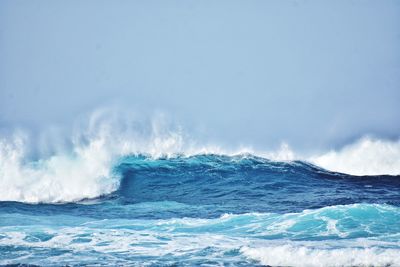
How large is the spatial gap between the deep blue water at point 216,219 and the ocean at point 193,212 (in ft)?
0.09

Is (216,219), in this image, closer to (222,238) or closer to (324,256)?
(222,238)

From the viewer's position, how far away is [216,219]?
532 inches

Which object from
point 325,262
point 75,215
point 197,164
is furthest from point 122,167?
point 325,262

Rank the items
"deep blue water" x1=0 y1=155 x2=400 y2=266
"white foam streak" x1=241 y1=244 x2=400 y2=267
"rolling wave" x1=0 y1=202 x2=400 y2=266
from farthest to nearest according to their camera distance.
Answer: "deep blue water" x1=0 y1=155 x2=400 y2=266
"rolling wave" x1=0 y1=202 x2=400 y2=266
"white foam streak" x1=241 y1=244 x2=400 y2=267

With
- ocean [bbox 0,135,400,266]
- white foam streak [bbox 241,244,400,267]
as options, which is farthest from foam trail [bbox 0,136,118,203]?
white foam streak [bbox 241,244,400,267]

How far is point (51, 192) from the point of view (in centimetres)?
1838

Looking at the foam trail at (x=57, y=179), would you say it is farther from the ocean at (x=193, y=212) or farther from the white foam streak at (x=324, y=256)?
the white foam streak at (x=324, y=256)

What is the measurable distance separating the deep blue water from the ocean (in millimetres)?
29

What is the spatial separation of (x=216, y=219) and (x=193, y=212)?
1.44 metres

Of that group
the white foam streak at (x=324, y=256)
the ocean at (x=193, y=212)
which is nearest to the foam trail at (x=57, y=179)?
the ocean at (x=193, y=212)

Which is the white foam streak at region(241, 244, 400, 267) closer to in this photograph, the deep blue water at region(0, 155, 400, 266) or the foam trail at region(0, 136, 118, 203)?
the deep blue water at region(0, 155, 400, 266)

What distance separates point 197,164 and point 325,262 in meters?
12.9

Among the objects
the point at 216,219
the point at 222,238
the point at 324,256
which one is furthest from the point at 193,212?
the point at 324,256

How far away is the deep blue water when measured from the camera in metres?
9.38
